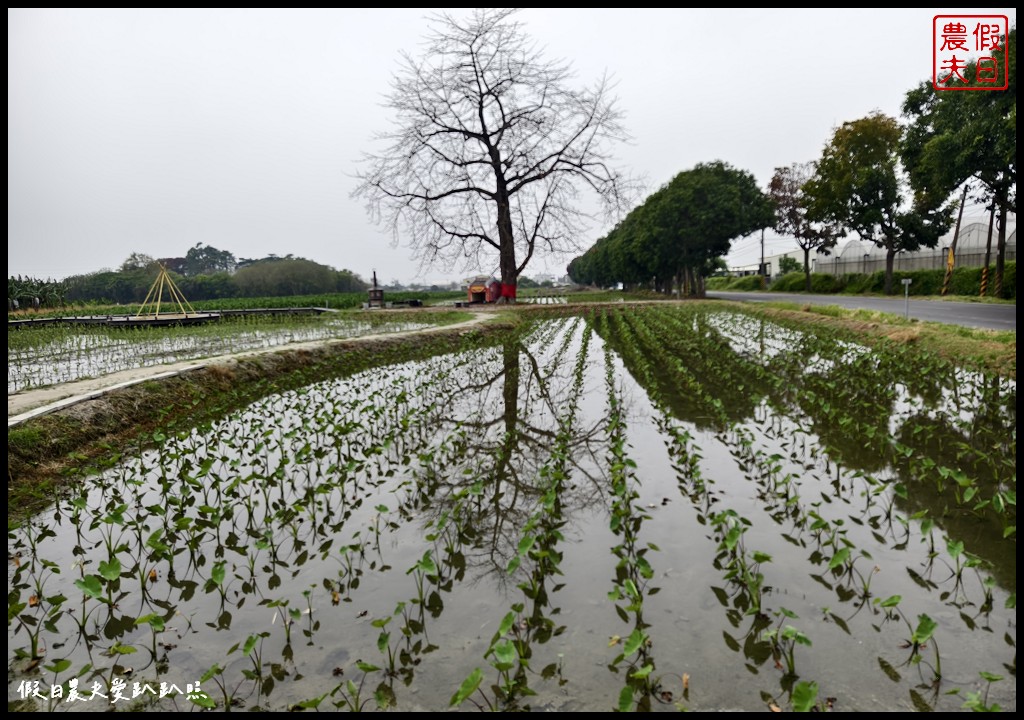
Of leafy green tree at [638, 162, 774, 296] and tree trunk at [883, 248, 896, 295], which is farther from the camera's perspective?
leafy green tree at [638, 162, 774, 296]

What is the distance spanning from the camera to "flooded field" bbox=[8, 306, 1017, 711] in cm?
243

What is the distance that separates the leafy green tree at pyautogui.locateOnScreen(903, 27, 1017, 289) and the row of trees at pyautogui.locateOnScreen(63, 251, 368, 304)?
67.6 metres

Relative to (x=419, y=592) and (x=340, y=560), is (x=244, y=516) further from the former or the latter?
(x=419, y=592)

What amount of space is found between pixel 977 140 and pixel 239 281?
77789 mm

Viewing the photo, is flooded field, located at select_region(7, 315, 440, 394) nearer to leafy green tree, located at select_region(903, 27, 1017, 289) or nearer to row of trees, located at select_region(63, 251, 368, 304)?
leafy green tree, located at select_region(903, 27, 1017, 289)

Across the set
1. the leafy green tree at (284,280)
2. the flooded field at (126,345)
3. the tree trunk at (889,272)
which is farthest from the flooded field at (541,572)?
the leafy green tree at (284,280)

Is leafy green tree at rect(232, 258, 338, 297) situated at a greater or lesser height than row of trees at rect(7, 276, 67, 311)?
greater

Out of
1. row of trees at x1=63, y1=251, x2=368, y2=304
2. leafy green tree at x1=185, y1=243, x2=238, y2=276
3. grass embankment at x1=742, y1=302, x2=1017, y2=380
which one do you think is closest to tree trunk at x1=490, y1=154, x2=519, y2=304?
grass embankment at x1=742, y1=302, x2=1017, y2=380

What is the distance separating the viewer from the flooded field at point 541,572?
7.98 ft

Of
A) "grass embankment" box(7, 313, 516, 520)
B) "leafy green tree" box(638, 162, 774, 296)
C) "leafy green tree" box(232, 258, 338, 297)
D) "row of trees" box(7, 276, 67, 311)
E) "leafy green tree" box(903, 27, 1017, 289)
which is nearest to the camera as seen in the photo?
"grass embankment" box(7, 313, 516, 520)

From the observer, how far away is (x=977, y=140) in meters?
17.6

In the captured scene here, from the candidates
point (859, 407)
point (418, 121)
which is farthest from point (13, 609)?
point (418, 121)

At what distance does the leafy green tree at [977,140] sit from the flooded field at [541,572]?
52.6ft
